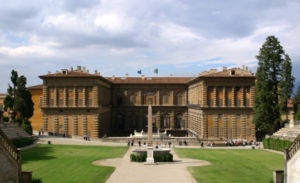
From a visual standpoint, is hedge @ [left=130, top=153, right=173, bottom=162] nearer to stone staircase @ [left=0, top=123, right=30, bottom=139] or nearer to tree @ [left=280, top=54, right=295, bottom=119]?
stone staircase @ [left=0, top=123, right=30, bottom=139]

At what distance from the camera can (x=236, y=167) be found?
3219 centimetres

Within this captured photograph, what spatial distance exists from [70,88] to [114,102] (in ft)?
59.3

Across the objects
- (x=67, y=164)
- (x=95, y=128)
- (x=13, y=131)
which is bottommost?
(x=67, y=164)

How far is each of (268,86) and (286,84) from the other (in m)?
2.70

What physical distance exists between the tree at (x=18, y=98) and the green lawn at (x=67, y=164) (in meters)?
14.0

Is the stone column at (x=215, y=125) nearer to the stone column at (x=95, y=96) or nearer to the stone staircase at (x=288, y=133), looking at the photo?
the stone staircase at (x=288, y=133)

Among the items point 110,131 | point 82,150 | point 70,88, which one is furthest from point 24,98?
point 110,131

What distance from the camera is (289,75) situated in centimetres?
5053

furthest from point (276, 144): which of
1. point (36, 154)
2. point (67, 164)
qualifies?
point (36, 154)

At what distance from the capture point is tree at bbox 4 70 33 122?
2192 inches

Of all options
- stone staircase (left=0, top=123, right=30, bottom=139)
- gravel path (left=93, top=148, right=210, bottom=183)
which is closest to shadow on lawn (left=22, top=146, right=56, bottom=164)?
stone staircase (left=0, top=123, right=30, bottom=139)

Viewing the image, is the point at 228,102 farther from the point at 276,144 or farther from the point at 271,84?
the point at 276,144

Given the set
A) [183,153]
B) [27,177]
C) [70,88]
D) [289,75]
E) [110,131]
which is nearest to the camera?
[27,177]

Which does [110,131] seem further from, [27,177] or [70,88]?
[27,177]
